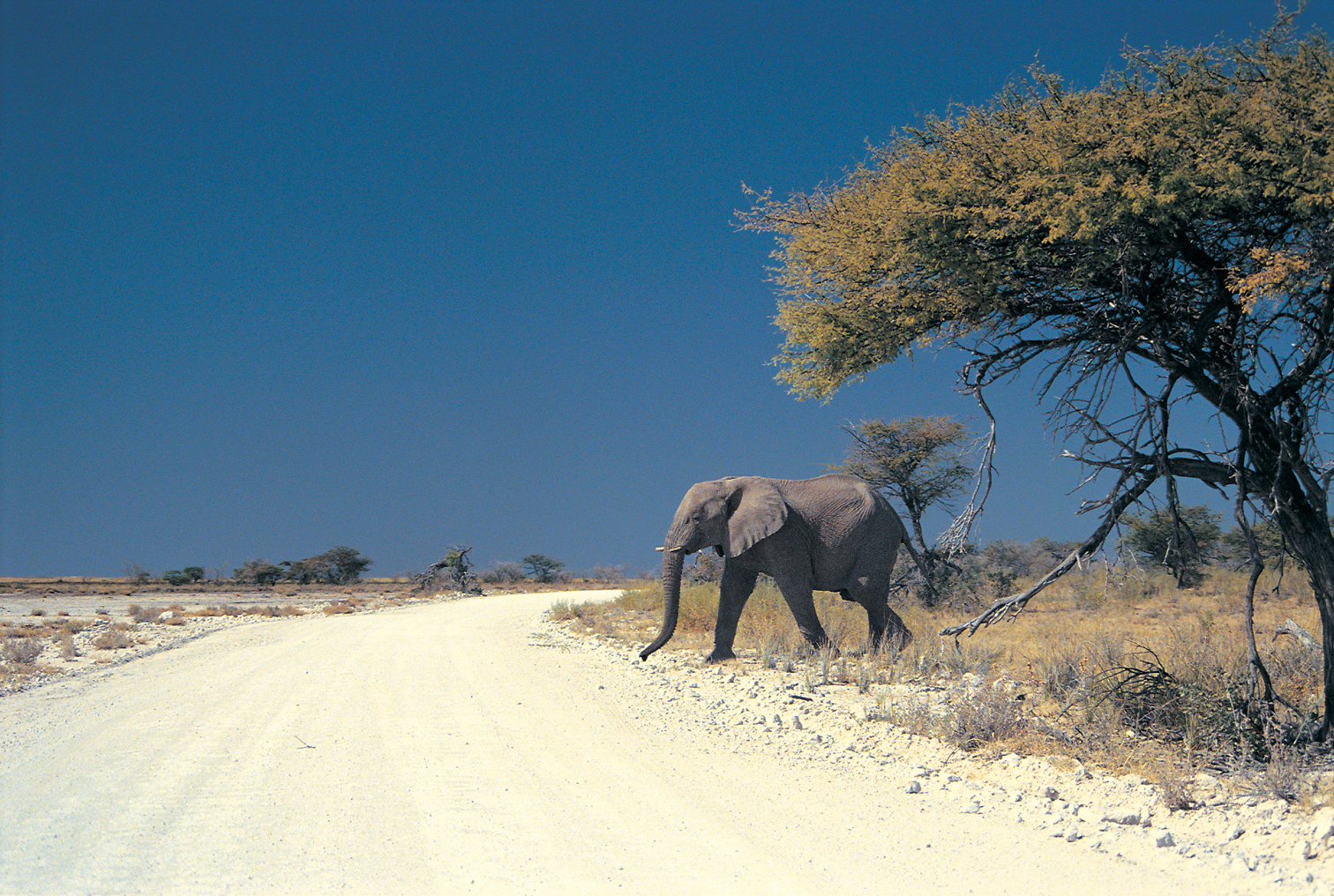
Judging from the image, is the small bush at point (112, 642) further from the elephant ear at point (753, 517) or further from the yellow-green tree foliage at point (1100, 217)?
the yellow-green tree foliage at point (1100, 217)

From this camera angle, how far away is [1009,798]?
18.4ft

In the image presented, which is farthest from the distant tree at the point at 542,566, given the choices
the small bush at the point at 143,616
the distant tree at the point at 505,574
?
the small bush at the point at 143,616

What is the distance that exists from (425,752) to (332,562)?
59035 millimetres

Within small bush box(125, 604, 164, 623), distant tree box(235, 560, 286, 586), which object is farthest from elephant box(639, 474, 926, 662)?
distant tree box(235, 560, 286, 586)

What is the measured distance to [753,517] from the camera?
1162 centimetres

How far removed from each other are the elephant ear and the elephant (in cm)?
1

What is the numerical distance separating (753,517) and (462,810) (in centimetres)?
704

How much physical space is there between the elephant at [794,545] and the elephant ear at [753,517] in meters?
0.01

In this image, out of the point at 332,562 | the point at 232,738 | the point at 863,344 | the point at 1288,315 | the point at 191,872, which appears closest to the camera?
the point at 191,872

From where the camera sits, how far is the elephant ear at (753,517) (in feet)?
37.6

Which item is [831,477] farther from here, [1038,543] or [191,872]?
[1038,543]

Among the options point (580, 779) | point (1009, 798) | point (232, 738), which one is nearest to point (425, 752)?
point (580, 779)

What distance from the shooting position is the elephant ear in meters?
11.4

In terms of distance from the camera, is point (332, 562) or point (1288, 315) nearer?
point (1288, 315)
